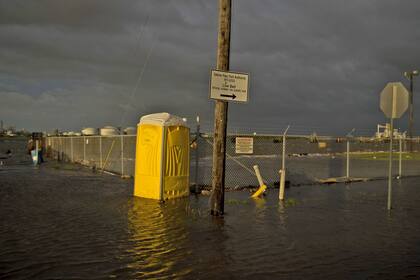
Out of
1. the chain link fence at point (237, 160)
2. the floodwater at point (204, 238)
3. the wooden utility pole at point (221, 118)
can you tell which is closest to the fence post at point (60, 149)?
the chain link fence at point (237, 160)

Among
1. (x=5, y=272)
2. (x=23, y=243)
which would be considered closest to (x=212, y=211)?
(x=23, y=243)

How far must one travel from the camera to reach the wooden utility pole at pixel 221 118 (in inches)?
348

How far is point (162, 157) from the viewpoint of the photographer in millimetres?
10906

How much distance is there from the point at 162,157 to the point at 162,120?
1.02 meters

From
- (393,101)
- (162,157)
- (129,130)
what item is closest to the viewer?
(393,101)

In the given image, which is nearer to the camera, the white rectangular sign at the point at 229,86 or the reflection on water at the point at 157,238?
the reflection on water at the point at 157,238

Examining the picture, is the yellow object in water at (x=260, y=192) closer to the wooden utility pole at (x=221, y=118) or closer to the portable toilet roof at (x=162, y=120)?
the portable toilet roof at (x=162, y=120)

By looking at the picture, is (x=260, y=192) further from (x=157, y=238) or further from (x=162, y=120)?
(x=157, y=238)

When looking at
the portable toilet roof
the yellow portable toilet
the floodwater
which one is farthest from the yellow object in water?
the portable toilet roof

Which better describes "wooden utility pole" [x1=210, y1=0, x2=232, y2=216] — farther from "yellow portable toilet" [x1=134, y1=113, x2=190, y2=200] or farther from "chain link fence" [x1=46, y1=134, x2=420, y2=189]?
"chain link fence" [x1=46, y1=134, x2=420, y2=189]

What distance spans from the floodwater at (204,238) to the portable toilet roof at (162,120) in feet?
7.03

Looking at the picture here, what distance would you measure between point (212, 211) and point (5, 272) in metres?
4.71

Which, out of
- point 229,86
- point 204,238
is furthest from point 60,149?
point 204,238

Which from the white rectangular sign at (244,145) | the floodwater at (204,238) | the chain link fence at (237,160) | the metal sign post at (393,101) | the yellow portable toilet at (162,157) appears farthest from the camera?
the chain link fence at (237,160)
